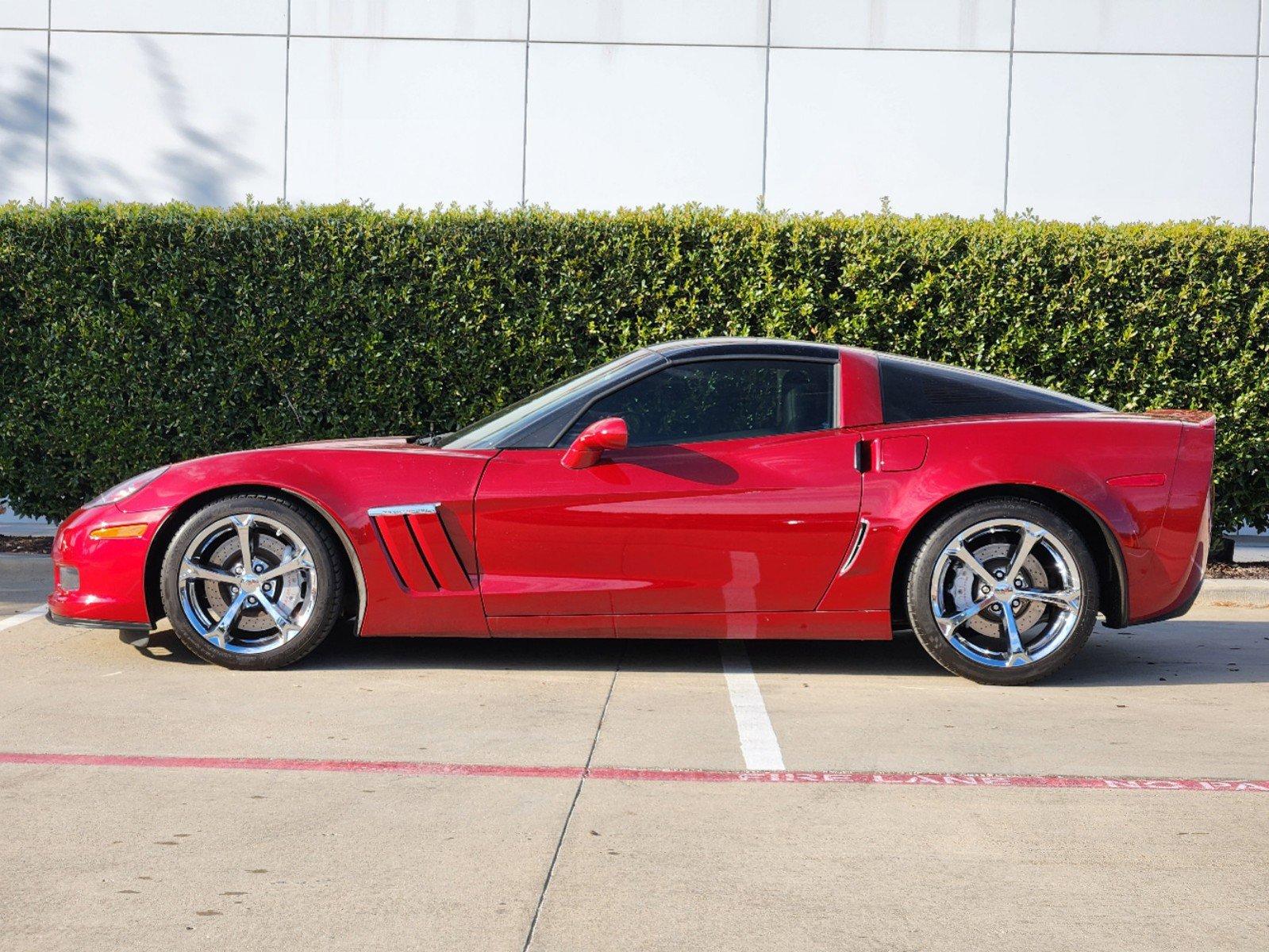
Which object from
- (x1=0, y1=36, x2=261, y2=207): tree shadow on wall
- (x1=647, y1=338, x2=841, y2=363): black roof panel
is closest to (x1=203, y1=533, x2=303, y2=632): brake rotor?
(x1=647, y1=338, x2=841, y2=363): black roof panel

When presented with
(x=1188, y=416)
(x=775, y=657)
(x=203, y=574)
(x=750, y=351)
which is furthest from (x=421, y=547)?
(x=1188, y=416)

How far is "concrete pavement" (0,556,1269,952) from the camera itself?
2.91m

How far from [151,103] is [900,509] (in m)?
9.26

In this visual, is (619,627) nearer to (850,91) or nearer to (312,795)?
(312,795)

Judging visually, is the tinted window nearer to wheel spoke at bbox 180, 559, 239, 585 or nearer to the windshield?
the windshield

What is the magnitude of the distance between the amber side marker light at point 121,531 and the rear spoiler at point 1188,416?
13.4 feet

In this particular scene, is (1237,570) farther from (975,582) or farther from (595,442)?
(595,442)

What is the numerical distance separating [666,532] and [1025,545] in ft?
4.59

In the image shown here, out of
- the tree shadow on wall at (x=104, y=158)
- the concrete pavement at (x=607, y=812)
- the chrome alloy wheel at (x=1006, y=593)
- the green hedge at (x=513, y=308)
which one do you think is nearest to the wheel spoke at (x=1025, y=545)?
the chrome alloy wheel at (x=1006, y=593)

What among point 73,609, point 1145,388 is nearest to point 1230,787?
point 73,609

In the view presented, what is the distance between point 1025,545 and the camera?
524 cm

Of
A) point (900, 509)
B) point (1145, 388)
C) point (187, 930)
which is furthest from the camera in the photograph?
point (1145, 388)

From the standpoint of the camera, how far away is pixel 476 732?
14.8ft

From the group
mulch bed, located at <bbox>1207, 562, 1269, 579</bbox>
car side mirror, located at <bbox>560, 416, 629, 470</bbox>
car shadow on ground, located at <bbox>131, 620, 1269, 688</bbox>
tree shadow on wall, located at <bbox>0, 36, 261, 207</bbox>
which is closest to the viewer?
car side mirror, located at <bbox>560, 416, 629, 470</bbox>
